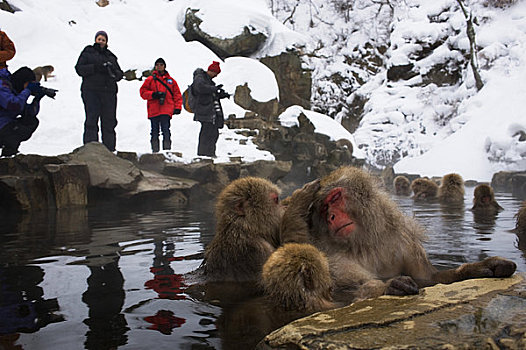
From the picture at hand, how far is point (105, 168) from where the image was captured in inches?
268

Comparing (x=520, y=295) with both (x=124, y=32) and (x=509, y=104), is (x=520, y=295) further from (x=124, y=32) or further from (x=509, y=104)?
(x=124, y=32)

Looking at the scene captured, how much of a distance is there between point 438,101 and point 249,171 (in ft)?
43.9

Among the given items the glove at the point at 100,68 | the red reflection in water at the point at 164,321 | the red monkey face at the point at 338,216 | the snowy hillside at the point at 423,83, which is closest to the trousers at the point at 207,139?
the glove at the point at 100,68

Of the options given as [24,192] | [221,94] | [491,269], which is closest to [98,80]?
[24,192]

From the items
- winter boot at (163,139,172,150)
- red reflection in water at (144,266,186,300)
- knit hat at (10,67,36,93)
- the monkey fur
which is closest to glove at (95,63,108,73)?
knit hat at (10,67,36,93)

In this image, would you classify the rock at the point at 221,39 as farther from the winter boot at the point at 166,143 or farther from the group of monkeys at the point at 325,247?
the group of monkeys at the point at 325,247

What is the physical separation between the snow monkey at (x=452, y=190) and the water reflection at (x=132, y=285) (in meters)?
1.56

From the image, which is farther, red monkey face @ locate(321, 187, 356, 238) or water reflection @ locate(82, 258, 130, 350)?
red monkey face @ locate(321, 187, 356, 238)

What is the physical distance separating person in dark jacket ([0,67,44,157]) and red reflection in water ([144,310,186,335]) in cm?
500

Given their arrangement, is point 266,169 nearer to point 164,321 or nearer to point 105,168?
point 105,168

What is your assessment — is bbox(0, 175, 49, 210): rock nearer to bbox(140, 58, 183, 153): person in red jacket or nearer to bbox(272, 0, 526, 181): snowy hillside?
bbox(140, 58, 183, 153): person in red jacket

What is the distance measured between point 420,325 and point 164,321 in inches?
37.3

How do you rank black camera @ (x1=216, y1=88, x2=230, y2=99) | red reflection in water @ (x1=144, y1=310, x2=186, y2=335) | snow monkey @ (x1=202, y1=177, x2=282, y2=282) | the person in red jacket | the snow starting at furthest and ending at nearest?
the snow
black camera @ (x1=216, y1=88, x2=230, y2=99)
the person in red jacket
snow monkey @ (x1=202, y1=177, x2=282, y2=282)
red reflection in water @ (x1=144, y1=310, x2=186, y2=335)

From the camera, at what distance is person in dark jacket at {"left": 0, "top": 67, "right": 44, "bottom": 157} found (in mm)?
5820
